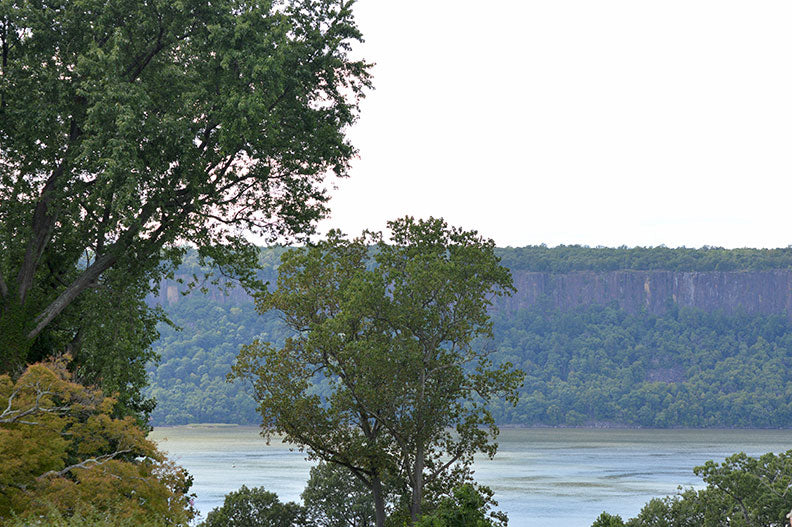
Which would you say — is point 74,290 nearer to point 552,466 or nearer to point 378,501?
point 378,501

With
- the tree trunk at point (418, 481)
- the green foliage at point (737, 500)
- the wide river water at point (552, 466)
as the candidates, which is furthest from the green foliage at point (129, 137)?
the wide river water at point (552, 466)

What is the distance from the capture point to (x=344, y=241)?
106 feet

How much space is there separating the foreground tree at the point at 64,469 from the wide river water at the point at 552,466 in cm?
4955

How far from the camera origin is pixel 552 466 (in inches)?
4562

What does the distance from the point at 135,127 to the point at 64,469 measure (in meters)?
7.47

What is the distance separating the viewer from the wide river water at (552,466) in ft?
258

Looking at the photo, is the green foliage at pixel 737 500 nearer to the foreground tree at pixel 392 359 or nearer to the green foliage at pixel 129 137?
the foreground tree at pixel 392 359

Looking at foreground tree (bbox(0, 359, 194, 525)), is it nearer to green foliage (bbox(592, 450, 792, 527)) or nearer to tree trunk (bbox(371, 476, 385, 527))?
tree trunk (bbox(371, 476, 385, 527))

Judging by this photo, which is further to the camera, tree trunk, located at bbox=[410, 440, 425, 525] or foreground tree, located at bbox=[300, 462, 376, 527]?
foreground tree, located at bbox=[300, 462, 376, 527]

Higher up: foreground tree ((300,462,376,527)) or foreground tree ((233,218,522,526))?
foreground tree ((233,218,522,526))

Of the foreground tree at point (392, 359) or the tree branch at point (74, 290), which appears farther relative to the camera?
the foreground tree at point (392, 359)

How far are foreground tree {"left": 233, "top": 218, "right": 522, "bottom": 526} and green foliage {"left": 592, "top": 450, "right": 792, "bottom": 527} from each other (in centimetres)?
749

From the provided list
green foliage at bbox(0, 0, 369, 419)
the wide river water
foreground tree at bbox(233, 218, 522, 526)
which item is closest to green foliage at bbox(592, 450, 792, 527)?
foreground tree at bbox(233, 218, 522, 526)

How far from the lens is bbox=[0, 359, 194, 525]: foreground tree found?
1598 centimetres
